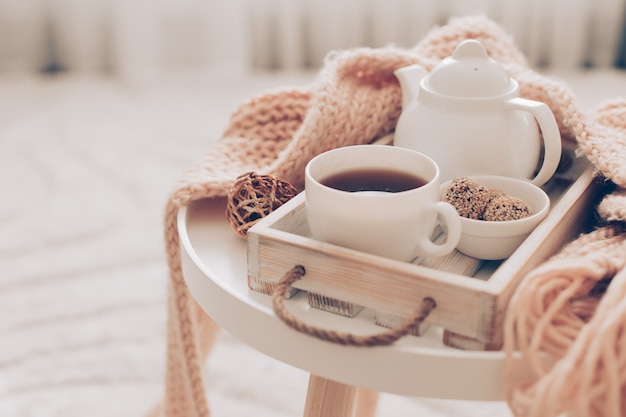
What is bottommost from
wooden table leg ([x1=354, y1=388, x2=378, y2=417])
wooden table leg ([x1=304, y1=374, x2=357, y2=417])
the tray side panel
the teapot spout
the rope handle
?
wooden table leg ([x1=354, y1=388, x2=378, y2=417])

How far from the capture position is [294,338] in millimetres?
512

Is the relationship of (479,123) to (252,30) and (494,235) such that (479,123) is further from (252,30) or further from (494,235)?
(252,30)

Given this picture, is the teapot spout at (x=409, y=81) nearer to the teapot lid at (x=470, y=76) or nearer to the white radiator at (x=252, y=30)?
the teapot lid at (x=470, y=76)

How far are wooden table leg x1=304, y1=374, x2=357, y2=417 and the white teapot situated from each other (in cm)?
19

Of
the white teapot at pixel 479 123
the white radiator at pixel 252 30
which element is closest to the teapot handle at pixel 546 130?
the white teapot at pixel 479 123

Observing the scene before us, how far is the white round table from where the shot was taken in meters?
0.48

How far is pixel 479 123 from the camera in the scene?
0.62 metres

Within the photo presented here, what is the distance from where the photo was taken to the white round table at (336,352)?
484 mm

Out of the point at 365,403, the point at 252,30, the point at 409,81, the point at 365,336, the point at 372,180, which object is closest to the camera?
the point at 365,336

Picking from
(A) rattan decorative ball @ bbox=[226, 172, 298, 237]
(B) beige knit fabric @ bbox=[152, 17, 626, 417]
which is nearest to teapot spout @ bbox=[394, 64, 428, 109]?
(B) beige knit fabric @ bbox=[152, 17, 626, 417]

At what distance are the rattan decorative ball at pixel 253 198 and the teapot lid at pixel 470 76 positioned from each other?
6.0 inches

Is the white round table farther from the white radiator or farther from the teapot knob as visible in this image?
the white radiator

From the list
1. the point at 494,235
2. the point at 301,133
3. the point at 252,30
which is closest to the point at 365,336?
the point at 494,235

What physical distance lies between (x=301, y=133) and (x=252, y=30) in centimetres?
161
